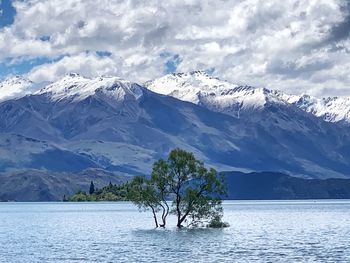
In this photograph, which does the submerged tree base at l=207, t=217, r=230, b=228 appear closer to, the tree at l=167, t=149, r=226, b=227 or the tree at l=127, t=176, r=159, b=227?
the tree at l=167, t=149, r=226, b=227

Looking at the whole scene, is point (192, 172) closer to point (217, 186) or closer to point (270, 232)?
point (217, 186)

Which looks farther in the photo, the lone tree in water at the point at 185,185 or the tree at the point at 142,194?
the tree at the point at 142,194

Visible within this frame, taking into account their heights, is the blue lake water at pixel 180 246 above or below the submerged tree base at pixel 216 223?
below

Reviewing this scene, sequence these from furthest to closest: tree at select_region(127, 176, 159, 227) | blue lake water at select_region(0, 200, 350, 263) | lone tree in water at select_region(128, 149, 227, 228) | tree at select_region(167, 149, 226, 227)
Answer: tree at select_region(127, 176, 159, 227) < lone tree in water at select_region(128, 149, 227, 228) < tree at select_region(167, 149, 226, 227) < blue lake water at select_region(0, 200, 350, 263)

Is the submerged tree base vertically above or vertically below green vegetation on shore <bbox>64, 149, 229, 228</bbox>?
below

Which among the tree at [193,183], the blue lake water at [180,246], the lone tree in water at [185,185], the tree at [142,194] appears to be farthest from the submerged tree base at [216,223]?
the tree at [142,194]

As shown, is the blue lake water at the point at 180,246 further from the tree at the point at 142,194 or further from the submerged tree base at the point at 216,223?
the tree at the point at 142,194

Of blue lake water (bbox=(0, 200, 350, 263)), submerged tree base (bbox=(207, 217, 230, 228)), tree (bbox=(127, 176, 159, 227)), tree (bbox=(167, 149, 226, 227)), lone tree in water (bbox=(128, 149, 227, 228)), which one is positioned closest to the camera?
blue lake water (bbox=(0, 200, 350, 263))

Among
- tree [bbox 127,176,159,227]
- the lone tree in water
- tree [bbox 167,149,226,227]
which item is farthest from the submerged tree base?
tree [bbox 127,176,159,227]

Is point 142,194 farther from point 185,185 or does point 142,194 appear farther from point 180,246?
point 180,246

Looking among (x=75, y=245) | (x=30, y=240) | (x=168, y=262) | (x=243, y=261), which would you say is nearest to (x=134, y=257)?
(x=168, y=262)

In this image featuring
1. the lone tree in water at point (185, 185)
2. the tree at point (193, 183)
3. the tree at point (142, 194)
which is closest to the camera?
the tree at point (193, 183)

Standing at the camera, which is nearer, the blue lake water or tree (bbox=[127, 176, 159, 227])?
the blue lake water

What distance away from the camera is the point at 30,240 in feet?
520
